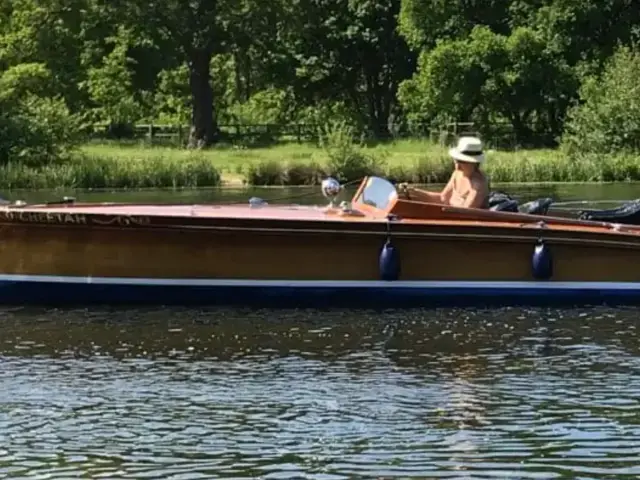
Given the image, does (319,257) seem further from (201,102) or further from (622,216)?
(201,102)

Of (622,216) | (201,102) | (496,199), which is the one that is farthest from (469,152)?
(201,102)

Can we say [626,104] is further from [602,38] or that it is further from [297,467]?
[297,467]

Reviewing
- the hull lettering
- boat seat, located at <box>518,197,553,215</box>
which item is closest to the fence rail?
boat seat, located at <box>518,197,553,215</box>

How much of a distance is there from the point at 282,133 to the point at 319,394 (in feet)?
168

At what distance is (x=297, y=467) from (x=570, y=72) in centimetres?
4680

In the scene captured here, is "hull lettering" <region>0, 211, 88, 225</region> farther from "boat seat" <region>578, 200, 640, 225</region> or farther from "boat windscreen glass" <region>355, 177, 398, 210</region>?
"boat seat" <region>578, 200, 640, 225</region>

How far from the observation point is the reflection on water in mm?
8961

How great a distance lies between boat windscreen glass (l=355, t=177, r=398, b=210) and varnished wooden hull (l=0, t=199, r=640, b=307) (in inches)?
16.3

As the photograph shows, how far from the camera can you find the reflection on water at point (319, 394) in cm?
896

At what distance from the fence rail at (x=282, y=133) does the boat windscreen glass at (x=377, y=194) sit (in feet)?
130

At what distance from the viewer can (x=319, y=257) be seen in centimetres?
1430

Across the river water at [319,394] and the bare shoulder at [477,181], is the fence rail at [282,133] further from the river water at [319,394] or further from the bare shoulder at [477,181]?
the river water at [319,394]

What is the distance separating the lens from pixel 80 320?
13.9m

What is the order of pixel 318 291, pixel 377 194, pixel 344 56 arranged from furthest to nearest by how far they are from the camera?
pixel 344 56, pixel 377 194, pixel 318 291
